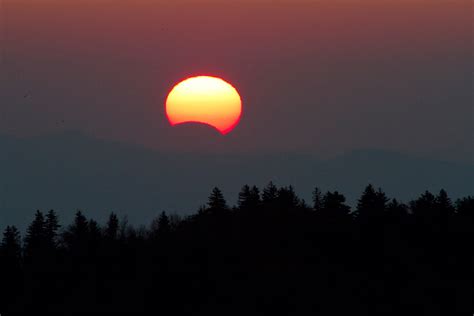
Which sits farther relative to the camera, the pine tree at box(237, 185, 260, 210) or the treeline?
the pine tree at box(237, 185, 260, 210)

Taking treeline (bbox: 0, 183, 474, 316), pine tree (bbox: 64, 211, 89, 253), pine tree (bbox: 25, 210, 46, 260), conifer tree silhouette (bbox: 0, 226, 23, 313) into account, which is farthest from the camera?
pine tree (bbox: 25, 210, 46, 260)

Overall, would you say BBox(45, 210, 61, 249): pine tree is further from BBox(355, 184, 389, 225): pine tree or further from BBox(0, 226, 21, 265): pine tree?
BBox(355, 184, 389, 225): pine tree

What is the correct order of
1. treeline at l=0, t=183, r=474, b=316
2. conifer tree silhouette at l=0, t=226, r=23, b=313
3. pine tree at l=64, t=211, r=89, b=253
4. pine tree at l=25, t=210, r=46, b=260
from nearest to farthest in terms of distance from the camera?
treeline at l=0, t=183, r=474, b=316, conifer tree silhouette at l=0, t=226, r=23, b=313, pine tree at l=64, t=211, r=89, b=253, pine tree at l=25, t=210, r=46, b=260

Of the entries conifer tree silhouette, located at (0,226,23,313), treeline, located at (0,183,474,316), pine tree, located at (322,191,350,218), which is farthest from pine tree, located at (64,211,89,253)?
pine tree, located at (322,191,350,218)

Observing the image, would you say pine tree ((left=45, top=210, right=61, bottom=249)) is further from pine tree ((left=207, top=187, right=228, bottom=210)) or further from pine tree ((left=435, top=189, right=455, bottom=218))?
pine tree ((left=435, top=189, right=455, bottom=218))

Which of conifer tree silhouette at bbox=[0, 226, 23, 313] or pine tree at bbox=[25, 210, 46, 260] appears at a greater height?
pine tree at bbox=[25, 210, 46, 260]

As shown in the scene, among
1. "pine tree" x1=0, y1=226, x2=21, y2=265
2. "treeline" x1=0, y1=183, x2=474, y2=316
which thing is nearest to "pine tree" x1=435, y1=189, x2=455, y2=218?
"treeline" x1=0, y1=183, x2=474, y2=316

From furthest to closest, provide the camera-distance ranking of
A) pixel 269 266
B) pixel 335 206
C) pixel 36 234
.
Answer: pixel 36 234 → pixel 335 206 → pixel 269 266

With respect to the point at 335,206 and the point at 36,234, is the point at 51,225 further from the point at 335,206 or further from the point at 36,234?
the point at 335,206

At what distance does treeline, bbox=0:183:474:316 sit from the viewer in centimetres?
5712

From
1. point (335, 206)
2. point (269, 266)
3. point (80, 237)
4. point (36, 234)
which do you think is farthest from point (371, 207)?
point (36, 234)

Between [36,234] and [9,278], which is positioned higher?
[36,234]

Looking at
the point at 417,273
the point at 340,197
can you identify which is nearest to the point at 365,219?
the point at 340,197

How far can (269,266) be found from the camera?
6397cm
